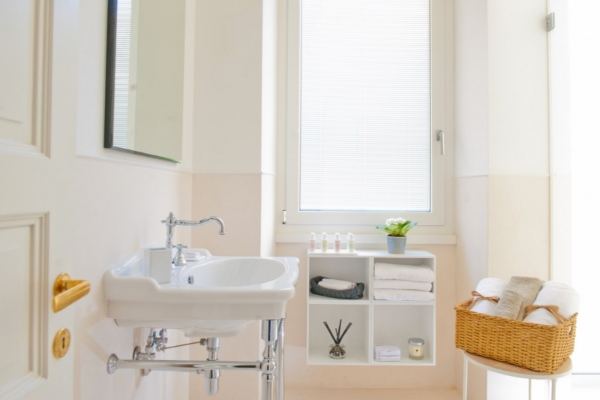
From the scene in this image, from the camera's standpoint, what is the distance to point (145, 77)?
1302mm

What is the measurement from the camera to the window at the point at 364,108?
231 cm

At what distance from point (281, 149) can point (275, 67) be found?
A: 444 mm

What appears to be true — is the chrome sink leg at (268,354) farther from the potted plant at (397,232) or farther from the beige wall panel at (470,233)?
the beige wall panel at (470,233)

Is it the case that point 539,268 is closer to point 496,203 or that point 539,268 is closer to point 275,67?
point 496,203

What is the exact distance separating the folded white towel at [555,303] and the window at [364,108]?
87 cm

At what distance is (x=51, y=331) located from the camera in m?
0.62

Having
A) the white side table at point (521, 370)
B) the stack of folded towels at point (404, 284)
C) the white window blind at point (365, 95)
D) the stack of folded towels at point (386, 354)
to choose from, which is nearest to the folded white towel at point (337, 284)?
the stack of folded towels at point (404, 284)

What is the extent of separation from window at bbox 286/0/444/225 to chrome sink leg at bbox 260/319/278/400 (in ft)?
3.80

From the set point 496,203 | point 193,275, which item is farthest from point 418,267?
point 193,275

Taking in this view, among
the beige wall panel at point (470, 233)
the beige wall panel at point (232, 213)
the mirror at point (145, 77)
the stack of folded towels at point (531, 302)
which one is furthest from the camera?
the beige wall panel at point (470, 233)

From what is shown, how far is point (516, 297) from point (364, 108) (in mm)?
1262

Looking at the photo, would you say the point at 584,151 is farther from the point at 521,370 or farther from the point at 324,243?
the point at 324,243

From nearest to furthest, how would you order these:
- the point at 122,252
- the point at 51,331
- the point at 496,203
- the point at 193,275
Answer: the point at 51,331, the point at 122,252, the point at 193,275, the point at 496,203

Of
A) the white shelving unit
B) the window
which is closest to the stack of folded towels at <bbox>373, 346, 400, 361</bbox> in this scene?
the white shelving unit
